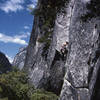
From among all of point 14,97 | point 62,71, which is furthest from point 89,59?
point 14,97

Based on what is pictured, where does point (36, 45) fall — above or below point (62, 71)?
above

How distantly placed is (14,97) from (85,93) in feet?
19.5

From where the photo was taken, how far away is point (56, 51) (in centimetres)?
1491

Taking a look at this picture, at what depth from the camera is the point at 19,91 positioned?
46.3 feet

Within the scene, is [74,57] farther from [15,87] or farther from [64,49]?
[15,87]

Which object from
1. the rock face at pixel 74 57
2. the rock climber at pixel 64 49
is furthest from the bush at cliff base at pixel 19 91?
the rock climber at pixel 64 49

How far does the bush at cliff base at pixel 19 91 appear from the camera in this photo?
42.1 ft

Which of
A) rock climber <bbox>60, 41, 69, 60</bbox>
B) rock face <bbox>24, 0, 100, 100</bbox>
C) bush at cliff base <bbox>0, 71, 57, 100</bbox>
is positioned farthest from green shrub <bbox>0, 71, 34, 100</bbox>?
rock climber <bbox>60, 41, 69, 60</bbox>

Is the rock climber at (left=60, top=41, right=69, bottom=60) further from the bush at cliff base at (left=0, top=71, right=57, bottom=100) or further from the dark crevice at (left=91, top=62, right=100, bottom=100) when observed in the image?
the dark crevice at (left=91, top=62, right=100, bottom=100)

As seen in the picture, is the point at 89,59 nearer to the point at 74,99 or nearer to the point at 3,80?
the point at 74,99

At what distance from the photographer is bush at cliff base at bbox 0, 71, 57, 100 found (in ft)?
42.1

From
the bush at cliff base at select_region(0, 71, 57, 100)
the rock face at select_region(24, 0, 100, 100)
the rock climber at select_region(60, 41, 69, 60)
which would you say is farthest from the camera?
the rock climber at select_region(60, 41, 69, 60)

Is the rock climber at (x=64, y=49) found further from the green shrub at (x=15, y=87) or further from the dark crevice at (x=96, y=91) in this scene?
the dark crevice at (x=96, y=91)

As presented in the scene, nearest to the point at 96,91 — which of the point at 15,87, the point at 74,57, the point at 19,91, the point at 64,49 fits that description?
the point at 74,57
